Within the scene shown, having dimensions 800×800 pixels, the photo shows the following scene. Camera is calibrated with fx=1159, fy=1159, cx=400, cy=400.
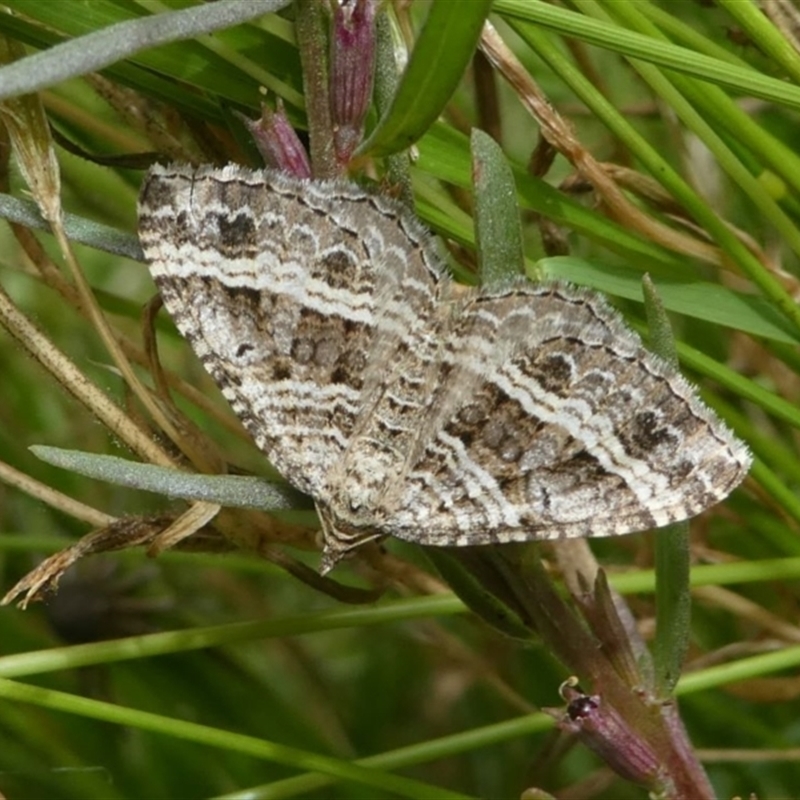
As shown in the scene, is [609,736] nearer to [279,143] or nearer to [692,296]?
[692,296]

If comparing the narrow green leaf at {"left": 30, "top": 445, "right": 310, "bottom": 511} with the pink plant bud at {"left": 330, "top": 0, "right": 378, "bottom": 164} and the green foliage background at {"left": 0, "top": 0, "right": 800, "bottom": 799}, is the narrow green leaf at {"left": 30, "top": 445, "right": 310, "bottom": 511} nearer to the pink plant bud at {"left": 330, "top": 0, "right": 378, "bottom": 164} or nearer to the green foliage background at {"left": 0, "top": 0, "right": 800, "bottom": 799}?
the green foliage background at {"left": 0, "top": 0, "right": 800, "bottom": 799}

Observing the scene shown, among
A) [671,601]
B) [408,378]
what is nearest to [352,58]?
[408,378]

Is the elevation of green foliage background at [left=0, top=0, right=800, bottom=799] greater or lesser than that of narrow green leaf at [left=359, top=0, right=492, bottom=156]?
lesser

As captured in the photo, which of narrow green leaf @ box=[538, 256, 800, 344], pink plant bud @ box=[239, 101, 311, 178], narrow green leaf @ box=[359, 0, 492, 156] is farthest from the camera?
narrow green leaf @ box=[538, 256, 800, 344]

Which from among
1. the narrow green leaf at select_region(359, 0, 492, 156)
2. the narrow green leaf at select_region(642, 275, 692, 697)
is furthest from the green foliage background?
the narrow green leaf at select_region(642, 275, 692, 697)

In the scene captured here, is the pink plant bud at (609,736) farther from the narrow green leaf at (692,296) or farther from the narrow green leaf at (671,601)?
the narrow green leaf at (692,296)

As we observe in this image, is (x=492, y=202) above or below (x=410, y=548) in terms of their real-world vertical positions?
above
